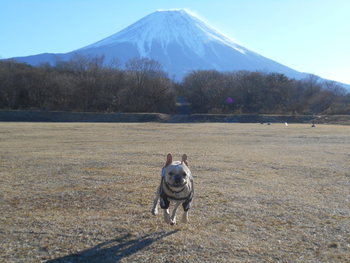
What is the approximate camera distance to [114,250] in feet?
15.2

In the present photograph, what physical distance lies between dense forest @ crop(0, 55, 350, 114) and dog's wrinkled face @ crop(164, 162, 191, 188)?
62.5m

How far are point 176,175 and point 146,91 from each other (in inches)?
2637

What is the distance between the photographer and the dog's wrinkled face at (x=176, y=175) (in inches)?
197

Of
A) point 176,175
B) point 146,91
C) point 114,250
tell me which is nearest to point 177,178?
point 176,175

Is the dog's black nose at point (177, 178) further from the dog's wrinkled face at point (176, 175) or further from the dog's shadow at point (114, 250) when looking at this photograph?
the dog's shadow at point (114, 250)

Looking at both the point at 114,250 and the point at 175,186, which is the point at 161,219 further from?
the point at 114,250

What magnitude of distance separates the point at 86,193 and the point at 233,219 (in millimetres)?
3439

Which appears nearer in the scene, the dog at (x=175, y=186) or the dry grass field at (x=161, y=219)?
the dry grass field at (x=161, y=219)

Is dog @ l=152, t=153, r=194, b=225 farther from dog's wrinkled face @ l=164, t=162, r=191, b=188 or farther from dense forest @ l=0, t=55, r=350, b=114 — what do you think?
dense forest @ l=0, t=55, r=350, b=114

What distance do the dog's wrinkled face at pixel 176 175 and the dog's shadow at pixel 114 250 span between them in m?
0.86

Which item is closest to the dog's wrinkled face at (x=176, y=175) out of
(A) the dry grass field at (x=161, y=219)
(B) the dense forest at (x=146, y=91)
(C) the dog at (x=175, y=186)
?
(C) the dog at (x=175, y=186)

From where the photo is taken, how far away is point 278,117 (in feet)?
191

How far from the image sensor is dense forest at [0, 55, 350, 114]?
2621 inches

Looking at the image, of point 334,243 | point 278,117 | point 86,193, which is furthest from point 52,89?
point 334,243
